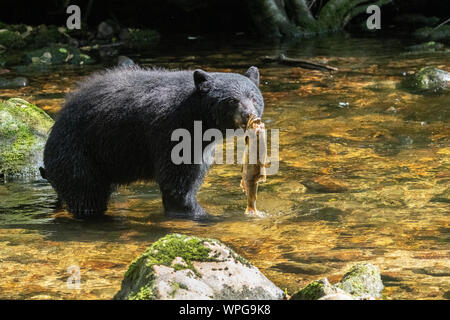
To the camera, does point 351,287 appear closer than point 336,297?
No

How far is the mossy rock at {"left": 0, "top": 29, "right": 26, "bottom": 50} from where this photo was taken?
20.7 m

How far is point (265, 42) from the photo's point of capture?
21250 mm

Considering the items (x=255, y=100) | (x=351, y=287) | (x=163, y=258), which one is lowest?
(x=351, y=287)

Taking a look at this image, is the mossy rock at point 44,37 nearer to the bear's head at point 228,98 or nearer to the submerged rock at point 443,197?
the bear's head at point 228,98

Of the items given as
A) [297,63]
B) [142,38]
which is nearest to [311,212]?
[297,63]

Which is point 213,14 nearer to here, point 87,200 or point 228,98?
point 87,200

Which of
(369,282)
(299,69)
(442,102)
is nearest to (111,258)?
(369,282)

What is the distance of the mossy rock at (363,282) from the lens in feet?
13.6

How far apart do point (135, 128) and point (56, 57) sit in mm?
12166

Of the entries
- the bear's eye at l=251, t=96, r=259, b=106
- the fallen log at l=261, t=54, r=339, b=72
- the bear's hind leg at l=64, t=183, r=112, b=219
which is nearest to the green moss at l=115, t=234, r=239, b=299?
the bear's eye at l=251, t=96, r=259, b=106

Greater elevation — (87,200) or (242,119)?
(242,119)

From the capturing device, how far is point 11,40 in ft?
68.3

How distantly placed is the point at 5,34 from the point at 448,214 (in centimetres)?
1802

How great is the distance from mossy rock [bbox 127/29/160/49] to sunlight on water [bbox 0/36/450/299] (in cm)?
994
